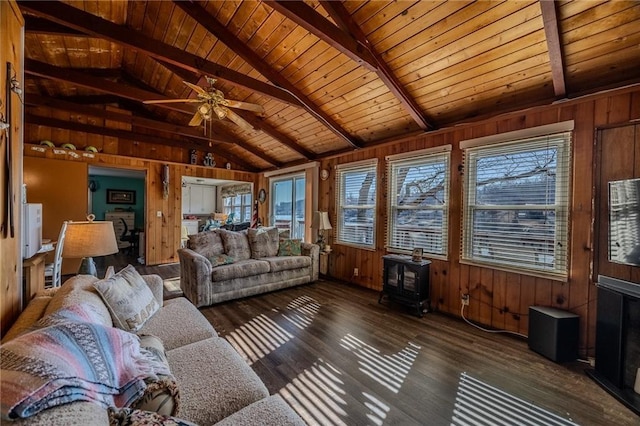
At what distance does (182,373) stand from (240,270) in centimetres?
243

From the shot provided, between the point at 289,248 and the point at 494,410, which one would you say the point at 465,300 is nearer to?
the point at 494,410

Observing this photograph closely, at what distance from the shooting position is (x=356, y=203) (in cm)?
466

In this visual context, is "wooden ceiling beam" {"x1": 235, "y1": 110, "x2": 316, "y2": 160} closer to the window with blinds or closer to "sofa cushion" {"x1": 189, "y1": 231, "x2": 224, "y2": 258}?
"sofa cushion" {"x1": 189, "y1": 231, "x2": 224, "y2": 258}

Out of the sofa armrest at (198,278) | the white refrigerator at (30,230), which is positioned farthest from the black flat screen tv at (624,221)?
the white refrigerator at (30,230)

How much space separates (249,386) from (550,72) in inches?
136

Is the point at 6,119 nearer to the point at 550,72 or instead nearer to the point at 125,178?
→ the point at 550,72

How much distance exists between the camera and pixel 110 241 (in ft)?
6.86

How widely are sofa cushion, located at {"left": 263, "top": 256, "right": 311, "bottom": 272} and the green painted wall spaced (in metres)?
6.87

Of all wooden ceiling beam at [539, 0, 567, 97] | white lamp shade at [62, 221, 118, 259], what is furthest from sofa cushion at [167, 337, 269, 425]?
wooden ceiling beam at [539, 0, 567, 97]

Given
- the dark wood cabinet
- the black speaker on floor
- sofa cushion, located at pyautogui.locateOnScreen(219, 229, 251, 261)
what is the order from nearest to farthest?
1. the black speaker on floor
2. the dark wood cabinet
3. sofa cushion, located at pyautogui.locateOnScreen(219, 229, 251, 261)

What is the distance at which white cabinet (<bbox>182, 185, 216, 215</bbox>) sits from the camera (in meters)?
8.93

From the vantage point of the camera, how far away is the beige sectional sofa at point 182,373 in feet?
2.33

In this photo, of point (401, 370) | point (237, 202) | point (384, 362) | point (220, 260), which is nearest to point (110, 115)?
point (220, 260)

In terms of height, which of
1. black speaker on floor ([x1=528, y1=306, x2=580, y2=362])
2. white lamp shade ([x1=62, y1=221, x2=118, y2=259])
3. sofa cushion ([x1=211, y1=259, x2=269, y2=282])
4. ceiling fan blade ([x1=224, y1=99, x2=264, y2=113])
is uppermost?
ceiling fan blade ([x1=224, y1=99, x2=264, y2=113])
